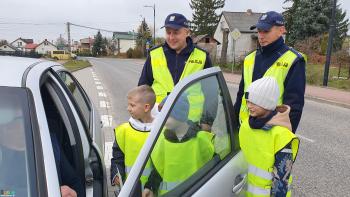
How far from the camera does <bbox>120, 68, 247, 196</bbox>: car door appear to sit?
169 centimetres

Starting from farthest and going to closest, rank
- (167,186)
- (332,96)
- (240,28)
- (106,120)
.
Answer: (240,28)
(332,96)
(106,120)
(167,186)

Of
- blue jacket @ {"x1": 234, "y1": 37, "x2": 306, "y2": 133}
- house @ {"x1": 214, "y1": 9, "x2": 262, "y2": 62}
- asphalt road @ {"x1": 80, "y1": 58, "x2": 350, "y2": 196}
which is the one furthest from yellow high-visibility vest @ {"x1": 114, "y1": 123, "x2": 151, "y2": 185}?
house @ {"x1": 214, "y1": 9, "x2": 262, "y2": 62}

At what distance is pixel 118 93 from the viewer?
1479cm

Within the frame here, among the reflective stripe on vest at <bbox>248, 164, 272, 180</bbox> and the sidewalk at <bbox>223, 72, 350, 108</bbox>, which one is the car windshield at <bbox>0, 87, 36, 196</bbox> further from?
the sidewalk at <bbox>223, 72, 350, 108</bbox>

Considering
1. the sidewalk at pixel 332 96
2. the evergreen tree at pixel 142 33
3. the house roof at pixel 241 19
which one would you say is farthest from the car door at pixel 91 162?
the evergreen tree at pixel 142 33

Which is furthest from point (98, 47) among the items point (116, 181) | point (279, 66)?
point (116, 181)

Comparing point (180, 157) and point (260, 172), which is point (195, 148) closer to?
point (180, 157)

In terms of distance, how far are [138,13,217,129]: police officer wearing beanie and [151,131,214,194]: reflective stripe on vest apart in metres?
1.12

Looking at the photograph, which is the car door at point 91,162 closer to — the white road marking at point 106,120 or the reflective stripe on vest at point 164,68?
the reflective stripe on vest at point 164,68

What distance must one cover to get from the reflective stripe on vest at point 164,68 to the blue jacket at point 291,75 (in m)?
0.49

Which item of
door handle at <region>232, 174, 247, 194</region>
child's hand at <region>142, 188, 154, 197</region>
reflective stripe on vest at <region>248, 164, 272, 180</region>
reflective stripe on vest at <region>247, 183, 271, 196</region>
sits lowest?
reflective stripe on vest at <region>247, 183, 271, 196</region>

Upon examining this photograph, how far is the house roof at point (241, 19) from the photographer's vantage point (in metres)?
57.2

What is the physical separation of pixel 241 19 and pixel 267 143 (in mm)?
59063

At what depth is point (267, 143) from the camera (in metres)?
2.42
